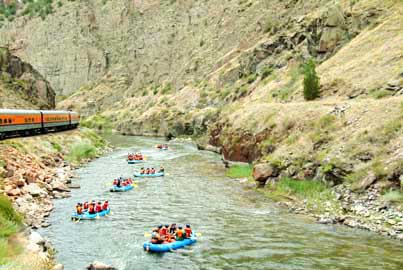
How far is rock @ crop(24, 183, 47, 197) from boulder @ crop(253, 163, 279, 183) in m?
14.8

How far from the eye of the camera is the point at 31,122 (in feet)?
167

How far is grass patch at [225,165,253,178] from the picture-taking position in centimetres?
3983

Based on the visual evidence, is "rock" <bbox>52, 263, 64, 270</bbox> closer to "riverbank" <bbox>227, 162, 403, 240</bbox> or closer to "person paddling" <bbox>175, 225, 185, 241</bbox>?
"person paddling" <bbox>175, 225, 185, 241</bbox>

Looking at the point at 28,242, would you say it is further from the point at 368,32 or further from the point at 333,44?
the point at 333,44

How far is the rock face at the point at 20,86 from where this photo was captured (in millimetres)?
73625

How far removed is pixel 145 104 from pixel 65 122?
38.3 m

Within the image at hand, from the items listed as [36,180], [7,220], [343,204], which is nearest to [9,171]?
[36,180]

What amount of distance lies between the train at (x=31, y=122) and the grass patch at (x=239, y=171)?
785 inches

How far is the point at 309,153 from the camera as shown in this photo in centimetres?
3325

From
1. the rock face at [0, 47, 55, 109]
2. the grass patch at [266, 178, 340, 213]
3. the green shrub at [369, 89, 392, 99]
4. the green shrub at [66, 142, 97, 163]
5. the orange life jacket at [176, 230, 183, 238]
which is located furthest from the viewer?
the rock face at [0, 47, 55, 109]

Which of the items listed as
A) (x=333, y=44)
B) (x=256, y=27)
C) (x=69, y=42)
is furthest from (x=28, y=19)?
(x=333, y=44)

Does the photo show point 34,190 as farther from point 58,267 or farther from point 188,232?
point 58,267

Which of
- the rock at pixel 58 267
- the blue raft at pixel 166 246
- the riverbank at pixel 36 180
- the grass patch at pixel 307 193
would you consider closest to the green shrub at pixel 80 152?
the riverbank at pixel 36 180

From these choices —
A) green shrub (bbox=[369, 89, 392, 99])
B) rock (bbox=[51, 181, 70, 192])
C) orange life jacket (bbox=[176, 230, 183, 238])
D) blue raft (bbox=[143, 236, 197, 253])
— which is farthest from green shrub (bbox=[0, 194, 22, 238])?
green shrub (bbox=[369, 89, 392, 99])
